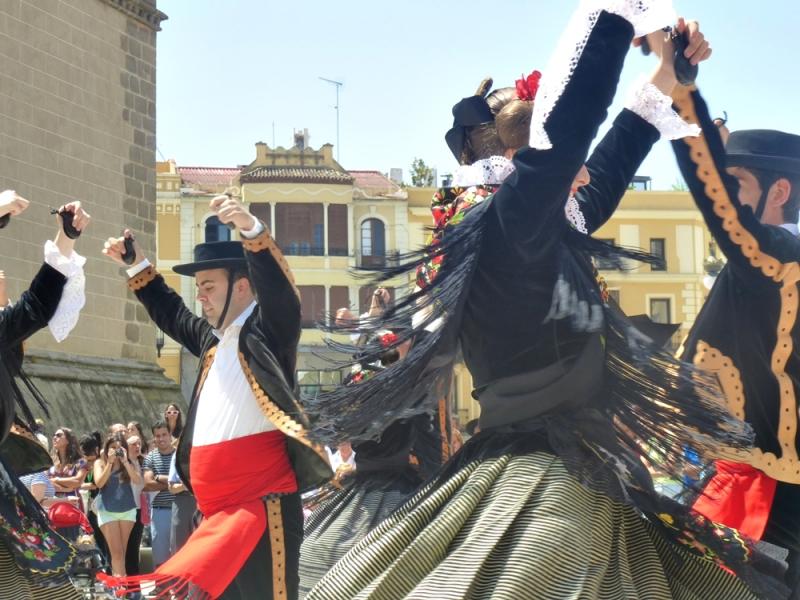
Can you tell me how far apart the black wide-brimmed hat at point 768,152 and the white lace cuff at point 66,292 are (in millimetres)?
2632

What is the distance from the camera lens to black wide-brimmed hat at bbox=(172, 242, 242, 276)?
18.2 feet

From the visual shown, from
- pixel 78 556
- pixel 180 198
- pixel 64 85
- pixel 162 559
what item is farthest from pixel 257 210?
pixel 78 556

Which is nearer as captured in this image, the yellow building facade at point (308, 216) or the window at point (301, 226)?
the yellow building facade at point (308, 216)

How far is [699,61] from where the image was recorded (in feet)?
11.5

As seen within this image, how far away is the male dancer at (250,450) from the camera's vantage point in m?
4.92

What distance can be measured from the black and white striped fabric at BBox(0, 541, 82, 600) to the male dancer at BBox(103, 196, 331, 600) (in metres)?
0.23

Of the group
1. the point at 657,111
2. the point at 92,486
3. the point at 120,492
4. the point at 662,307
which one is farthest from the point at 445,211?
the point at 662,307

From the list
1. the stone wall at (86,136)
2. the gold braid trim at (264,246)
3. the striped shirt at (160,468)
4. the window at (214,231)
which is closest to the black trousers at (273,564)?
the gold braid trim at (264,246)

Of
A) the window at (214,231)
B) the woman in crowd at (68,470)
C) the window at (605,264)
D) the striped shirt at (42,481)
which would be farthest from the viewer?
the window at (214,231)

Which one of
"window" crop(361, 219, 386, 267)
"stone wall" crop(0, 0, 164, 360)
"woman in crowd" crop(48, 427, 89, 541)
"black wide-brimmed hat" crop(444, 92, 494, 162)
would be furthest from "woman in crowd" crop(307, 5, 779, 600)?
"window" crop(361, 219, 386, 267)

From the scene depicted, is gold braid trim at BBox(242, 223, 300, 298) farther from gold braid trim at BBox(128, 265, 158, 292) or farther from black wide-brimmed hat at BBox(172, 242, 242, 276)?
gold braid trim at BBox(128, 265, 158, 292)

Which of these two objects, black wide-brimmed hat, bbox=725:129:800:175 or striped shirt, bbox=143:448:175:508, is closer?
black wide-brimmed hat, bbox=725:129:800:175

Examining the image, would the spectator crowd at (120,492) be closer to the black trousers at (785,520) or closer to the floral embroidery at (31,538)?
the floral embroidery at (31,538)

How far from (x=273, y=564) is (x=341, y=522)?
4.58 feet
